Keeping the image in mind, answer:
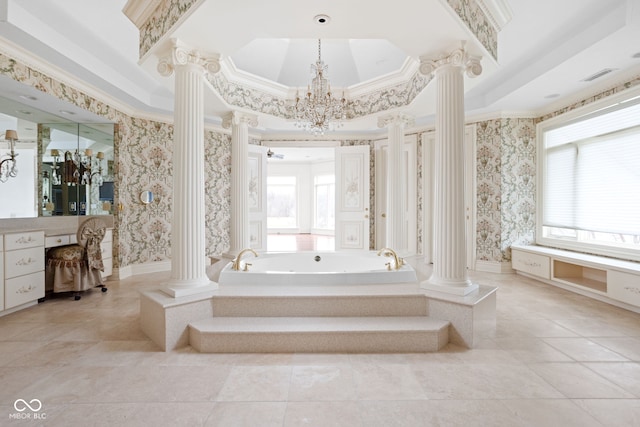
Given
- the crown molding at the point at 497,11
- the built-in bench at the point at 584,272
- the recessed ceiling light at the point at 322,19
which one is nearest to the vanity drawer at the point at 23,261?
the recessed ceiling light at the point at 322,19

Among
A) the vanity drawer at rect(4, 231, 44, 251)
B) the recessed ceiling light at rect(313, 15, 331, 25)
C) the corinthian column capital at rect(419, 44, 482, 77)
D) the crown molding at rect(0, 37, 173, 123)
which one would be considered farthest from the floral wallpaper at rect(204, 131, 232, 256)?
the corinthian column capital at rect(419, 44, 482, 77)

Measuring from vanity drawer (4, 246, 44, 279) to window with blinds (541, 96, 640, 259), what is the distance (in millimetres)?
6435

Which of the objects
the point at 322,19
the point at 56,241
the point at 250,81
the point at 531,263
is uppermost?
the point at 250,81

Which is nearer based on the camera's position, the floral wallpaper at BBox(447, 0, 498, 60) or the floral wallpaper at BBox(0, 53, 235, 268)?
the floral wallpaper at BBox(447, 0, 498, 60)

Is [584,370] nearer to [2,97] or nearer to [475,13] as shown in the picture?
[475,13]

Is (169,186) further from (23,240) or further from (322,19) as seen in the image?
(322,19)

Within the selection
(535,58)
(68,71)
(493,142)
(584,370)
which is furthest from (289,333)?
(493,142)

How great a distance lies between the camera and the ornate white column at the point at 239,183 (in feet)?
14.4

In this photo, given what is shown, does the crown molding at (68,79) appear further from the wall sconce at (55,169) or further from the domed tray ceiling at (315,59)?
the domed tray ceiling at (315,59)

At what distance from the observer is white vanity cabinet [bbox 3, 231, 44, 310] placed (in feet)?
10.2

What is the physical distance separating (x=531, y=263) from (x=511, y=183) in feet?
4.10

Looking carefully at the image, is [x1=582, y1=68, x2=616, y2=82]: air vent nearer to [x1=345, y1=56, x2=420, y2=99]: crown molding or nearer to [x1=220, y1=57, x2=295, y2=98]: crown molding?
[x1=345, y1=56, x2=420, y2=99]: crown molding

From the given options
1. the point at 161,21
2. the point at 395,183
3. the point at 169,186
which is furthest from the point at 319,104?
the point at 169,186

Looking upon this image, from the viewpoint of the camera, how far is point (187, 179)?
8.53 feet
